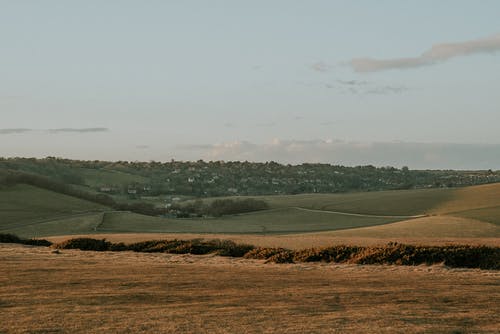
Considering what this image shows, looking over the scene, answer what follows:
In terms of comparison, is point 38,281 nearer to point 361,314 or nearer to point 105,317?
point 105,317

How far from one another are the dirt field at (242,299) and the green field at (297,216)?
4326 centimetres

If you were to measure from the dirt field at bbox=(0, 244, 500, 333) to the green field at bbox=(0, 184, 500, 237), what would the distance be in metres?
43.3

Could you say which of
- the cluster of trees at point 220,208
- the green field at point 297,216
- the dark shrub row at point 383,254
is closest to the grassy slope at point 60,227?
the green field at point 297,216

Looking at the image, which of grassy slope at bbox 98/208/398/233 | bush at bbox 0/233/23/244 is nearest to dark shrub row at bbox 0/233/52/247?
bush at bbox 0/233/23/244

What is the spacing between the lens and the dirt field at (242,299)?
58.8ft

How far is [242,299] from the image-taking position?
2236cm

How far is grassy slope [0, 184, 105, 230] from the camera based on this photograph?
10388cm

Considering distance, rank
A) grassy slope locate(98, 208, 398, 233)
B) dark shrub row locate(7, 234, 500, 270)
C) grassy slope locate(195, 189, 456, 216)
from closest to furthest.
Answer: dark shrub row locate(7, 234, 500, 270), grassy slope locate(98, 208, 398, 233), grassy slope locate(195, 189, 456, 216)

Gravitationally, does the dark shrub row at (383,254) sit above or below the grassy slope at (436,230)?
above

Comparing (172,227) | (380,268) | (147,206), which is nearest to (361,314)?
(380,268)

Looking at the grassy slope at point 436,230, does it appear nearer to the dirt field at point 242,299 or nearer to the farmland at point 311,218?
the farmland at point 311,218

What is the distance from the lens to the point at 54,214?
4419 inches

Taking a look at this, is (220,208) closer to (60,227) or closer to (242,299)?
(60,227)

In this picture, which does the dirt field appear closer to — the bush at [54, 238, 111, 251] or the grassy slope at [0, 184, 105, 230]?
the bush at [54, 238, 111, 251]
